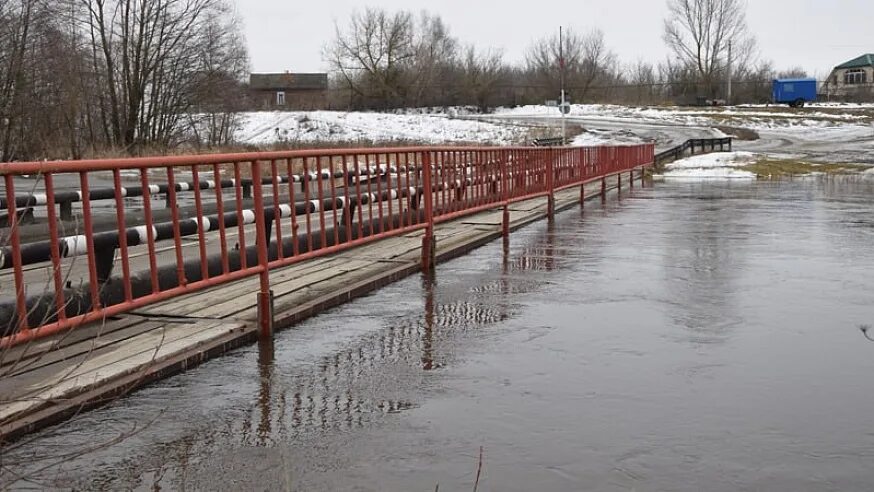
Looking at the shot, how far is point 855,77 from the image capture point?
11969 cm

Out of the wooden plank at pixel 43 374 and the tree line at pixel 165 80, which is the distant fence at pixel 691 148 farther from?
the wooden plank at pixel 43 374

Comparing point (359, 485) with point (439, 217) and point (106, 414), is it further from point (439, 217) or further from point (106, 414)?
point (439, 217)

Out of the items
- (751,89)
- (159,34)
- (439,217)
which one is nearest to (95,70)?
(159,34)

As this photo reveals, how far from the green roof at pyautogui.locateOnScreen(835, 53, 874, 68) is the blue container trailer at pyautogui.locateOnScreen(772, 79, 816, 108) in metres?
38.2

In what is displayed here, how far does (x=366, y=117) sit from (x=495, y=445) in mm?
68937

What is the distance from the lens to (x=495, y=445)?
13.2 ft

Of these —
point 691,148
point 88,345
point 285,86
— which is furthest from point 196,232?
point 285,86

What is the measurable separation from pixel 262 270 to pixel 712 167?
27954mm

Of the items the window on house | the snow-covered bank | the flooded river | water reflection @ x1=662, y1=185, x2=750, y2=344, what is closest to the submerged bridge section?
the flooded river

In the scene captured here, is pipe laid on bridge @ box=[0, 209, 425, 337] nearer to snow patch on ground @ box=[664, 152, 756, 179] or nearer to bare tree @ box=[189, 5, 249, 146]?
snow patch on ground @ box=[664, 152, 756, 179]

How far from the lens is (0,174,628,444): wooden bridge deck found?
14.3 feet

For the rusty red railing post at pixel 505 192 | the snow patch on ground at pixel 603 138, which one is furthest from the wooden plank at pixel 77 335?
the snow patch on ground at pixel 603 138

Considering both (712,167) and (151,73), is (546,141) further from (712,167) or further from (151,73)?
(151,73)

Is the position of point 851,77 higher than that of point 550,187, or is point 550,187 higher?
point 851,77
